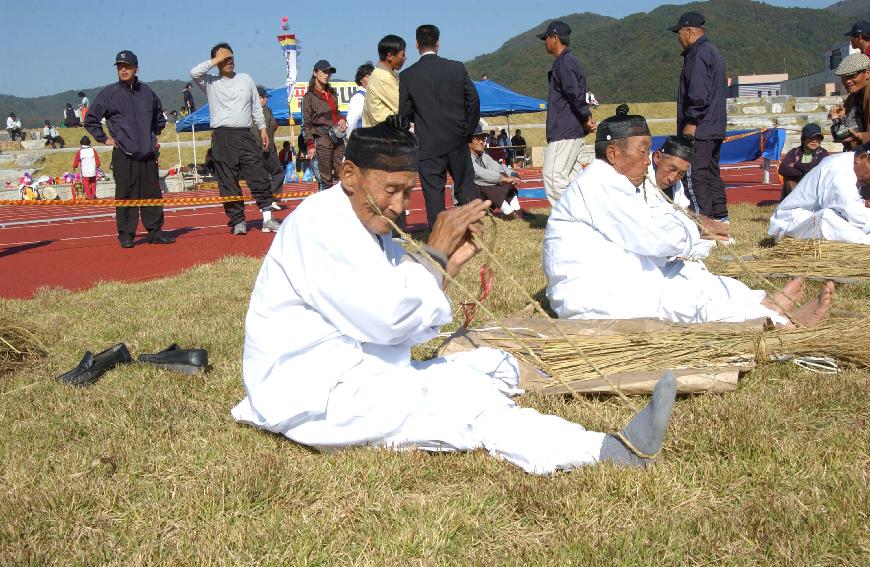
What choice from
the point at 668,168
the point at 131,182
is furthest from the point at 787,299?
the point at 131,182

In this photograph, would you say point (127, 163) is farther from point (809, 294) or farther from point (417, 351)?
point (809, 294)

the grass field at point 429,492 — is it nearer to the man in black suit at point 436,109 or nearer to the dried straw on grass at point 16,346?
the dried straw on grass at point 16,346

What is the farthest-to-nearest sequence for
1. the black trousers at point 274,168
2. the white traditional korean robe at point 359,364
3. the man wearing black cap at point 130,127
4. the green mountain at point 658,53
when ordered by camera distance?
the green mountain at point 658,53 → the black trousers at point 274,168 → the man wearing black cap at point 130,127 → the white traditional korean robe at point 359,364

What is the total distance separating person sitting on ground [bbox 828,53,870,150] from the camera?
23.6 feet

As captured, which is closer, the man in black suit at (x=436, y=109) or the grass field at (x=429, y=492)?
the grass field at (x=429, y=492)

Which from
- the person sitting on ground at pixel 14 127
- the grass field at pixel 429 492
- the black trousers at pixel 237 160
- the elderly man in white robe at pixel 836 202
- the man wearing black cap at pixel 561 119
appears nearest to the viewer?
the grass field at pixel 429 492

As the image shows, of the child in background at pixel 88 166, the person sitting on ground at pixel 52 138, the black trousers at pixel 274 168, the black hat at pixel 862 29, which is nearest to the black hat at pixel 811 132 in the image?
the black hat at pixel 862 29

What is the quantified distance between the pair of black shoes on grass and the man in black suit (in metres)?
3.76

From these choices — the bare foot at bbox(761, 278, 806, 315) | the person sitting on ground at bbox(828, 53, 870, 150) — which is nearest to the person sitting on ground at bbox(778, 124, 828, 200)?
the person sitting on ground at bbox(828, 53, 870, 150)

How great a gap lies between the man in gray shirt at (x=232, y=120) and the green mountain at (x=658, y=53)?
7263 cm

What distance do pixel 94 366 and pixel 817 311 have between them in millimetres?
3985

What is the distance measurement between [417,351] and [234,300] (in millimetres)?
2245

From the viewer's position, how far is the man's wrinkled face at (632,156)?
15.1ft

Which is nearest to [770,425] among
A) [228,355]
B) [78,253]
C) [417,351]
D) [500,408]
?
[500,408]
